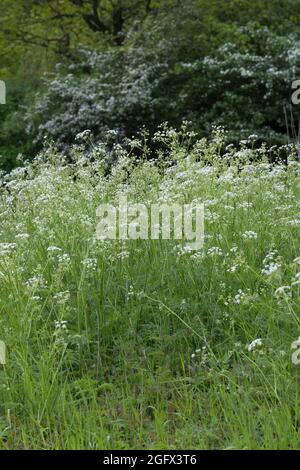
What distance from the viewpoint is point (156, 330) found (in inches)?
189

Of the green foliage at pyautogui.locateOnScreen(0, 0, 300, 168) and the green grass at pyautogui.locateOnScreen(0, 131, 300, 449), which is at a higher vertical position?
the green foliage at pyautogui.locateOnScreen(0, 0, 300, 168)

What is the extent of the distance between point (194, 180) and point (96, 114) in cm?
987

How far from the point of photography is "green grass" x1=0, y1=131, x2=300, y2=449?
384 cm

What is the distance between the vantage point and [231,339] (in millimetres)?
4566

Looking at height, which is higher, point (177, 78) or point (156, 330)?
point (177, 78)

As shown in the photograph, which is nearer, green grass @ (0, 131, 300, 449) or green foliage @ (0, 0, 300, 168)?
green grass @ (0, 131, 300, 449)

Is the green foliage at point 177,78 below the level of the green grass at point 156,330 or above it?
above

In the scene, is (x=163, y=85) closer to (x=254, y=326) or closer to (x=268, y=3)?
(x=268, y=3)

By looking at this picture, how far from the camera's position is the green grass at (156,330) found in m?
3.84

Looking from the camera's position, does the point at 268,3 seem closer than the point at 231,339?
No

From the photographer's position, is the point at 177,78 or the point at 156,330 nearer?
the point at 156,330
